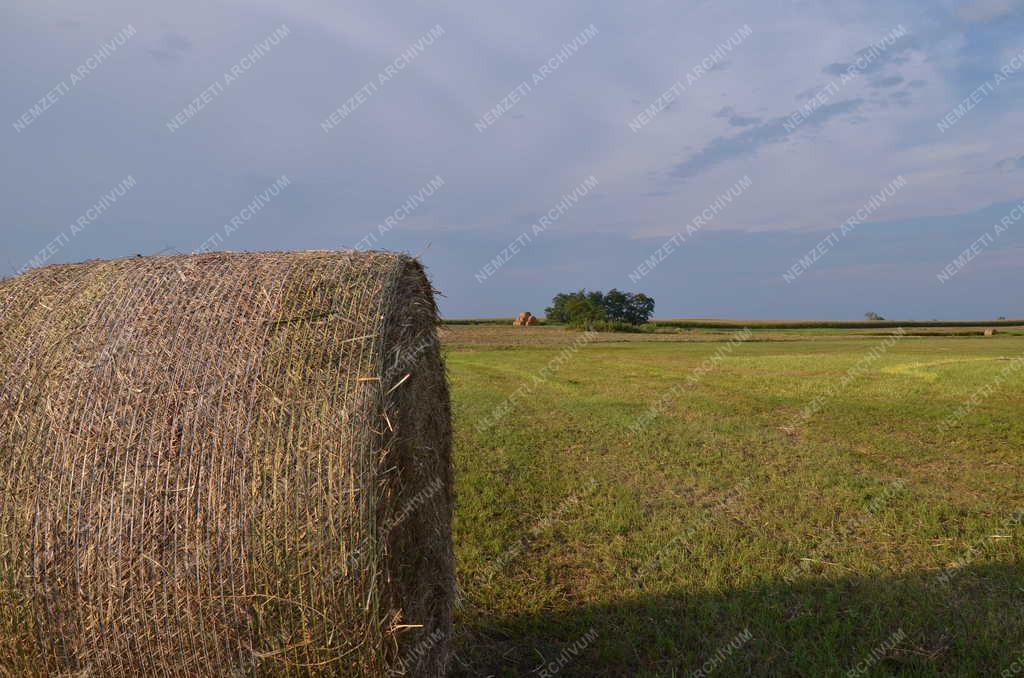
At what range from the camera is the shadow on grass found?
5133 mm

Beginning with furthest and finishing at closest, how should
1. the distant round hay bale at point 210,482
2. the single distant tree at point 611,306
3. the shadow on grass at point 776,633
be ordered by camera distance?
1. the single distant tree at point 611,306
2. the shadow on grass at point 776,633
3. the distant round hay bale at point 210,482

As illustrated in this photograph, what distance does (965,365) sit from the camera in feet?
73.8

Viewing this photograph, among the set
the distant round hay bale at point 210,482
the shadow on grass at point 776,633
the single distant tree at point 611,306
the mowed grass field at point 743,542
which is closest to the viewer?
the distant round hay bale at point 210,482

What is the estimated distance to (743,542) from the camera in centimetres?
745

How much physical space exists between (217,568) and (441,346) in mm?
2902

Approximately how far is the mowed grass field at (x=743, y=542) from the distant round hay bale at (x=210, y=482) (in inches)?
83.4

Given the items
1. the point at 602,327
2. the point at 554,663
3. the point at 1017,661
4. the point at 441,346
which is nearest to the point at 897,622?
the point at 1017,661

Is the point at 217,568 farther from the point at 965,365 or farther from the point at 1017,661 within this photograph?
the point at 965,365

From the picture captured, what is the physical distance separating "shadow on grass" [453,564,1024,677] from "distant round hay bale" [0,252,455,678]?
1377mm

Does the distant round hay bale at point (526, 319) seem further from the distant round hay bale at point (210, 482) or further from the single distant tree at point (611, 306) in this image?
the distant round hay bale at point (210, 482)

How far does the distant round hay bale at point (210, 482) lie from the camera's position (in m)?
3.71

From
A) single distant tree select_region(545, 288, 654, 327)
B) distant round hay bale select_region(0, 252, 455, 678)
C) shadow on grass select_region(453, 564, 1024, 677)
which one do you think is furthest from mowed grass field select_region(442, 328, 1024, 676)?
single distant tree select_region(545, 288, 654, 327)

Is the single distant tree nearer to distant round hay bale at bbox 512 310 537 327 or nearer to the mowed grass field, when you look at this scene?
distant round hay bale at bbox 512 310 537 327

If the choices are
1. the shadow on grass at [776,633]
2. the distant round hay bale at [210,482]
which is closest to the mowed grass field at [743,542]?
the shadow on grass at [776,633]
